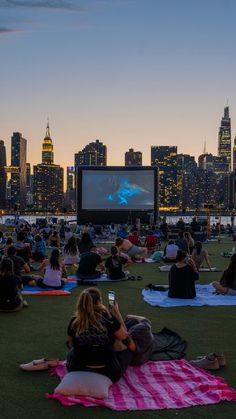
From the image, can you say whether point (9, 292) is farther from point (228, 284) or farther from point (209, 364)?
point (228, 284)

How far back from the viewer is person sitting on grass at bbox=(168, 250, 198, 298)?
31.6ft

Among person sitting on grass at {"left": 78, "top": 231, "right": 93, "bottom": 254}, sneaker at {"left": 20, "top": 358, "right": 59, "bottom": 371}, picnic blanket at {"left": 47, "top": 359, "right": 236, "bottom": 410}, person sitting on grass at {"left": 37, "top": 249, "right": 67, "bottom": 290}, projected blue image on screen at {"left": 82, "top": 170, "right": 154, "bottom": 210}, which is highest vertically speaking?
projected blue image on screen at {"left": 82, "top": 170, "right": 154, "bottom": 210}

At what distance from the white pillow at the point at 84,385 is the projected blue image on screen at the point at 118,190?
124 feet

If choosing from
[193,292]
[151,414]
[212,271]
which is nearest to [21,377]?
[151,414]

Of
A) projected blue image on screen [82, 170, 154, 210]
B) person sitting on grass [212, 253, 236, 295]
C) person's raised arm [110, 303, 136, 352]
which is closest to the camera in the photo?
person's raised arm [110, 303, 136, 352]

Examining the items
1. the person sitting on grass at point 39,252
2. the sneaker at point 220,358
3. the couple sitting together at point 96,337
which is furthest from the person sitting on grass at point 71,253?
the couple sitting together at point 96,337

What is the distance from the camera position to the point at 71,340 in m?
4.89

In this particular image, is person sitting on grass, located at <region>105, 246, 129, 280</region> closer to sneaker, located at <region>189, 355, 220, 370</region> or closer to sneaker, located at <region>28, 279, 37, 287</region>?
sneaker, located at <region>28, 279, 37, 287</region>

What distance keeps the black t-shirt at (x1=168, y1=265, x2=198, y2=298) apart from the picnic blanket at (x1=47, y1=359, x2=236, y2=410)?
13.6ft

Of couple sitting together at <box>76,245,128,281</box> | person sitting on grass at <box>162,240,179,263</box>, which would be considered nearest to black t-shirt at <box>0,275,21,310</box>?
couple sitting together at <box>76,245,128,281</box>

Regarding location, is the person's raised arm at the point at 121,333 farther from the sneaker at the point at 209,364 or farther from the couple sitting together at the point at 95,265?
the couple sitting together at the point at 95,265

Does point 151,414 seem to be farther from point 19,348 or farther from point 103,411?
point 19,348

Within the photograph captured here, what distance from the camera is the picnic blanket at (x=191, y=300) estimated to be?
9.16 meters

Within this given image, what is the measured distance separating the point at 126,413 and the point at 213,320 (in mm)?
3863
